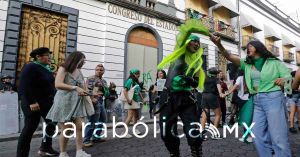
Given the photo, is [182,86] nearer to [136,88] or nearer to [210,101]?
[210,101]

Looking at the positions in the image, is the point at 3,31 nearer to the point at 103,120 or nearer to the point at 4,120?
the point at 4,120

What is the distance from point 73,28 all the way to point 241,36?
1538 centimetres

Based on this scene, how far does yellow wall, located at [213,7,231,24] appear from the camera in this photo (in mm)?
19234

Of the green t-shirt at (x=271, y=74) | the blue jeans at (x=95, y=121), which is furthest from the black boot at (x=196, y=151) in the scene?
the blue jeans at (x=95, y=121)

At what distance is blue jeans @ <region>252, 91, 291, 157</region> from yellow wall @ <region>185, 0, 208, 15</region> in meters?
14.4

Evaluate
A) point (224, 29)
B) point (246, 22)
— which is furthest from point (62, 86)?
point (246, 22)

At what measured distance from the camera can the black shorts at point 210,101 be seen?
5945mm

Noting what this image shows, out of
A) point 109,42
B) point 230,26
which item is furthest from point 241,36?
point 109,42

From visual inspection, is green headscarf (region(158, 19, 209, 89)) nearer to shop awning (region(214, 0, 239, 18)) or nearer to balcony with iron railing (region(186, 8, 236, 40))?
balcony with iron railing (region(186, 8, 236, 40))

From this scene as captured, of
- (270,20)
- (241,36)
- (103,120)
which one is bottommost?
(103,120)

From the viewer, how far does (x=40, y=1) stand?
9.93 meters

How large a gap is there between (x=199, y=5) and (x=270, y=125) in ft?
52.4

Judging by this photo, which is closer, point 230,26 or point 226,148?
point 226,148

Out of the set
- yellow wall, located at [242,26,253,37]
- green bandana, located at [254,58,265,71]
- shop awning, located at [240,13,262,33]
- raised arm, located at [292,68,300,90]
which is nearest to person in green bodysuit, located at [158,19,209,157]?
green bandana, located at [254,58,265,71]
